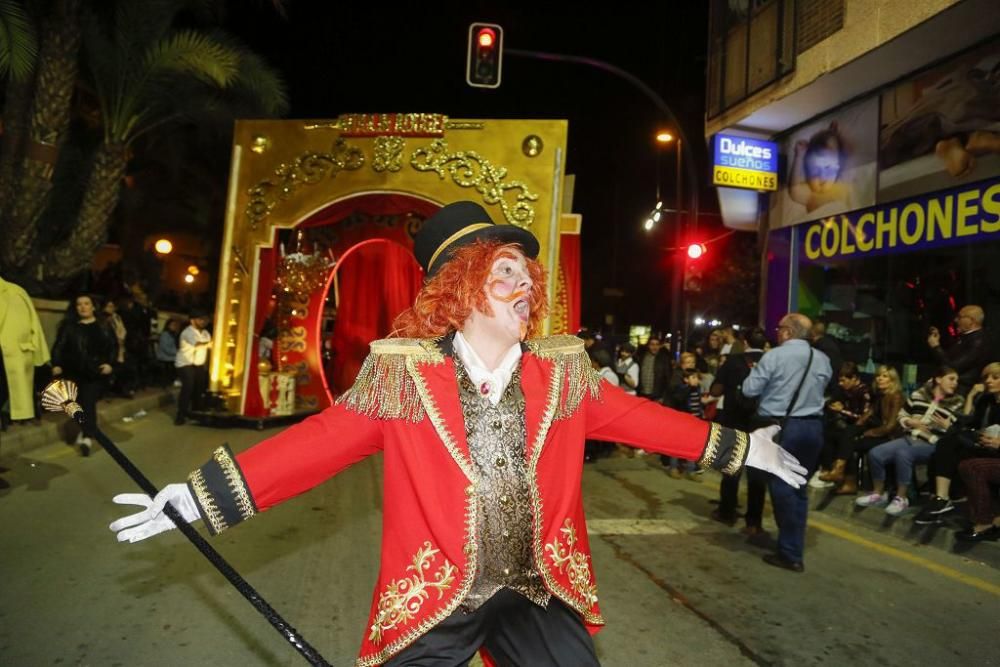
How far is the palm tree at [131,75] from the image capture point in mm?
12438

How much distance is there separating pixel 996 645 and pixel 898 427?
378 cm

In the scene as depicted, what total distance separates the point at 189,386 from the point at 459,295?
10679 millimetres

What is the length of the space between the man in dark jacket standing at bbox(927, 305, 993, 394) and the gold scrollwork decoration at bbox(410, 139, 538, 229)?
231 inches

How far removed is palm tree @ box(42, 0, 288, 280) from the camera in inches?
490

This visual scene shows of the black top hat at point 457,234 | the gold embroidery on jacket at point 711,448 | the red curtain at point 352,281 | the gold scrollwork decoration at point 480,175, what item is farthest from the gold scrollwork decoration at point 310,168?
the gold embroidery on jacket at point 711,448

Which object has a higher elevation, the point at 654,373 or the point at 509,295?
the point at 509,295

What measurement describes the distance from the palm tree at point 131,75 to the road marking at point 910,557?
1137cm

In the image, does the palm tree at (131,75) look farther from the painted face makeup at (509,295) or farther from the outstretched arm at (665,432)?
the outstretched arm at (665,432)

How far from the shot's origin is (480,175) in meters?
11.4

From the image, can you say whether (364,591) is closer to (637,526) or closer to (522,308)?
(637,526)

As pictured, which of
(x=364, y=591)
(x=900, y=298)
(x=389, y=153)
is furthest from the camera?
(x=389, y=153)

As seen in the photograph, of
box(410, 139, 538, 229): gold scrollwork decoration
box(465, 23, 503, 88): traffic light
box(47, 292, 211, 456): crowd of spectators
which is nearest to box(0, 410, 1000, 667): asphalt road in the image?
box(47, 292, 211, 456): crowd of spectators

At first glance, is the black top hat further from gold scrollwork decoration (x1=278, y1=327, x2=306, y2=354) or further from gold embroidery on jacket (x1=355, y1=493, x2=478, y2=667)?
gold scrollwork decoration (x1=278, y1=327, x2=306, y2=354)

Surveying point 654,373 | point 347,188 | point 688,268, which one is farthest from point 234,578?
point 688,268
